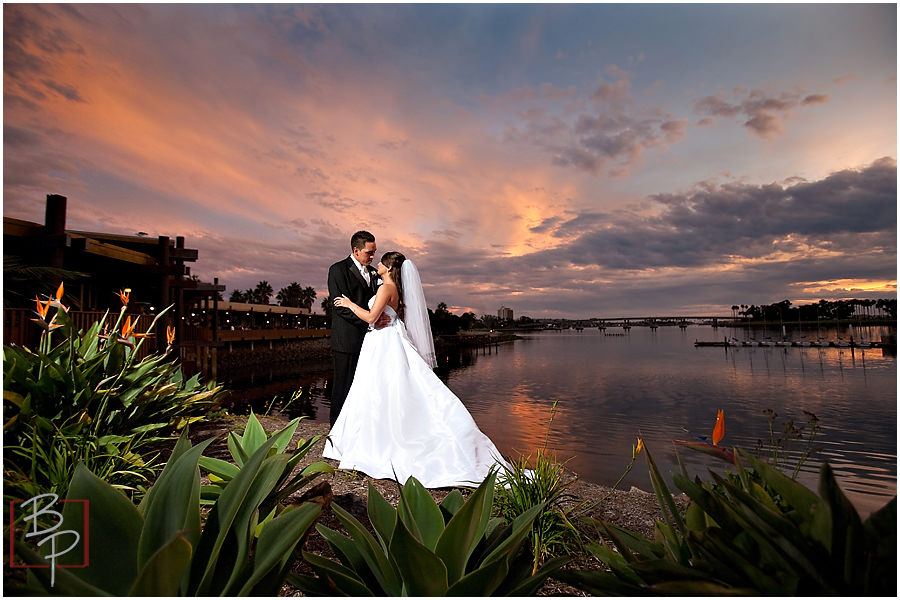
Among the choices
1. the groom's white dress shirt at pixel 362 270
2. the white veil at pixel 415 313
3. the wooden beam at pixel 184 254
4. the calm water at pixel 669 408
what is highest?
the wooden beam at pixel 184 254

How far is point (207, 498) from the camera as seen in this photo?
6.30ft

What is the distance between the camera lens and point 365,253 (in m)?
3.78

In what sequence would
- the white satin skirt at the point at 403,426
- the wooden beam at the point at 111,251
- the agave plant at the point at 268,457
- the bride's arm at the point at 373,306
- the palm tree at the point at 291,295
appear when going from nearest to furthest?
the agave plant at the point at 268,457 < the white satin skirt at the point at 403,426 < the bride's arm at the point at 373,306 < the wooden beam at the point at 111,251 < the palm tree at the point at 291,295

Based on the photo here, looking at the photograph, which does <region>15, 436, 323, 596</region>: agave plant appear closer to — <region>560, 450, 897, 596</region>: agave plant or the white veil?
<region>560, 450, 897, 596</region>: agave plant

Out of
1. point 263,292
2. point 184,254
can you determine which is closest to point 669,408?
point 184,254

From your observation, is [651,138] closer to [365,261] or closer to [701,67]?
[701,67]

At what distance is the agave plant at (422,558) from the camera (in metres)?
0.97

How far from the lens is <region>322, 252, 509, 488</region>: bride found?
119 inches

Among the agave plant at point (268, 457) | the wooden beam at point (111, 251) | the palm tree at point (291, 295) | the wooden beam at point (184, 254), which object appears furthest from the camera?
the palm tree at point (291, 295)

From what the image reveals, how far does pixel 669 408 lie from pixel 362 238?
15287 millimetres

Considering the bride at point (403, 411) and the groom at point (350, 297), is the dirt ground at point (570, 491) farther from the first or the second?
the groom at point (350, 297)

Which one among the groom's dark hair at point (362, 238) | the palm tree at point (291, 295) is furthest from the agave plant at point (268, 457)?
the palm tree at point (291, 295)

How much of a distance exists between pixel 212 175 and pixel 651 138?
2.66 metres

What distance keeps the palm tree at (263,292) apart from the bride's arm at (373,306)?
67.2 m
